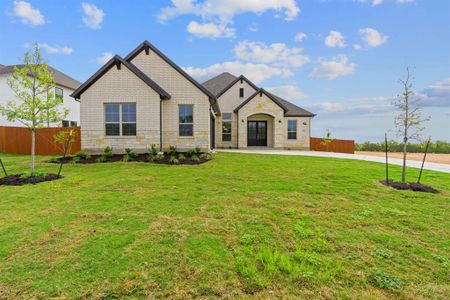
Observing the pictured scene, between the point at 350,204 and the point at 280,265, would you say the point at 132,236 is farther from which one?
the point at 350,204

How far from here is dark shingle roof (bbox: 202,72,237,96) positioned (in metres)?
24.4

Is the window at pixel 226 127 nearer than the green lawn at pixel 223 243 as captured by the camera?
No

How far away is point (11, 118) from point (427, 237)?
1206 centimetres

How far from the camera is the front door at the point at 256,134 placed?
24375mm

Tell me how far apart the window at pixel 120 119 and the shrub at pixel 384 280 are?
43.1ft

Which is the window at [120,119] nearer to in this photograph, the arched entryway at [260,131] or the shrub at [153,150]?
the shrub at [153,150]

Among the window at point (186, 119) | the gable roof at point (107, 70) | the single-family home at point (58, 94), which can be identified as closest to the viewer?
the gable roof at point (107, 70)

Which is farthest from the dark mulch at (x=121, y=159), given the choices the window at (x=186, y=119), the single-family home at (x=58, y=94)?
the single-family home at (x=58, y=94)

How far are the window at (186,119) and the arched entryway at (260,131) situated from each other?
10.2 metres

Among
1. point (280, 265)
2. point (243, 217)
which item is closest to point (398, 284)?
point (280, 265)

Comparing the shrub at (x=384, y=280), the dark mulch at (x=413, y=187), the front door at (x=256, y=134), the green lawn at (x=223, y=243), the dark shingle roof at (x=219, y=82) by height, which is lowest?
the shrub at (x=384, y=280)

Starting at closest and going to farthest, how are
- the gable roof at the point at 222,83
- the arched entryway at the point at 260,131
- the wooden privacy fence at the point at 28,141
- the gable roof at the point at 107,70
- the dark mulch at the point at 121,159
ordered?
the dark mulch at the point at 121,159 → the gable roof at the point at 107,70 → the wooden privacy fence at the point at 28,141 → the gable roof at the point at 222,83 → the arched entryway at the point at 260,131

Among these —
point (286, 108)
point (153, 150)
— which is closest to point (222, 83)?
point (286, 108)

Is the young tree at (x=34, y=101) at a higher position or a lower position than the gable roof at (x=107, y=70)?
lower
